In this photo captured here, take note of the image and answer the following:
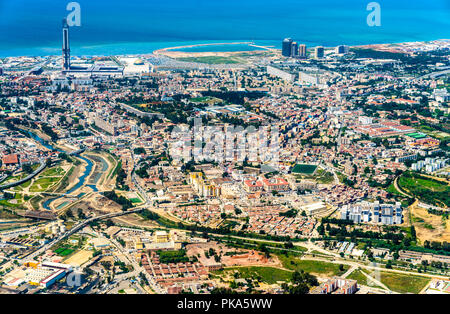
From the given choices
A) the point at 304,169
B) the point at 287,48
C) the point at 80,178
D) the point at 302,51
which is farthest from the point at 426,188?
the point at 287,48

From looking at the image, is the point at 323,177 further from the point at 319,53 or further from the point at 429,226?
the point at 319,53

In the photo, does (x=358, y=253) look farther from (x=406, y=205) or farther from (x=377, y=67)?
(x=377, y=67)

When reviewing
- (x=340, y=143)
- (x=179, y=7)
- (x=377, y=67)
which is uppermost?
(x=179, y=7)

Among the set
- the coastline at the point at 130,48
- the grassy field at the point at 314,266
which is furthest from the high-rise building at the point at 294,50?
the grassy field at the point at 314,266

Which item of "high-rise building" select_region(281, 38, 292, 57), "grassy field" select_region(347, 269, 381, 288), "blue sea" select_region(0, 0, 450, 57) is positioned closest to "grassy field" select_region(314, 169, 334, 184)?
"grassy field" select_region(347, 269, 381, 288)

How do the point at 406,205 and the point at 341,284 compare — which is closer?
the point at 341,284
